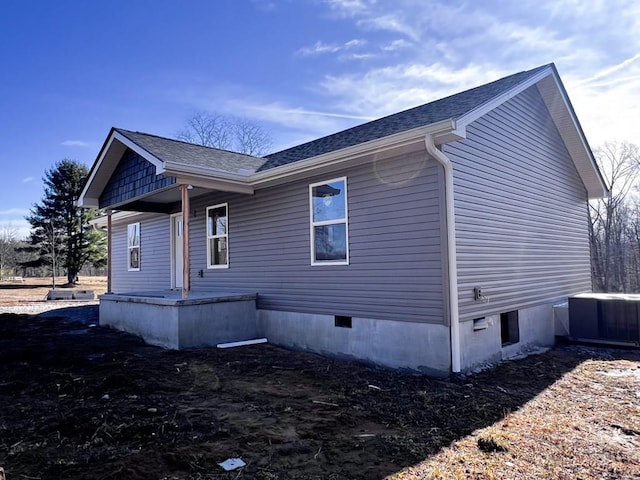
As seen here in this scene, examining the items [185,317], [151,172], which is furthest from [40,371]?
[151,172]

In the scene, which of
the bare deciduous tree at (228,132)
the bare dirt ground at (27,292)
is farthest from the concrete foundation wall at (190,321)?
the bare deciduous tree at (228,132)

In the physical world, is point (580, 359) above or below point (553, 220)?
below

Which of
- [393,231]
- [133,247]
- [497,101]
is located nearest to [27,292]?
[133,247]

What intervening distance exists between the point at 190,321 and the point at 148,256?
5.59 metres

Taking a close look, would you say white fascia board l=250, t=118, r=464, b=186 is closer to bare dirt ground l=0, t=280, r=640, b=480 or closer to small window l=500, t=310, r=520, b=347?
bare dirt ground l=0, t=280, r=640, b=480

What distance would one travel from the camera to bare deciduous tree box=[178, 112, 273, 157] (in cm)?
2919

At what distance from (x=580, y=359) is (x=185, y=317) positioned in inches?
266

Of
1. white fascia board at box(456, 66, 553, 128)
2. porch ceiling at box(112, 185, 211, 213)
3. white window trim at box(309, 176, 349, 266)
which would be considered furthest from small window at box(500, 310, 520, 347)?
porch ceiling at box(112, 185, 211, 213)

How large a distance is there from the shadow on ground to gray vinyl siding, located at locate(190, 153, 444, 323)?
1030mm

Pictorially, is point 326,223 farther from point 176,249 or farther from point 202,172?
point 176,249

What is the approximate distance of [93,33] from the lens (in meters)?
10.4

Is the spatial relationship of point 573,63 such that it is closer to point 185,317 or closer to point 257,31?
point 257,31

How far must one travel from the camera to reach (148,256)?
12219 millimetres

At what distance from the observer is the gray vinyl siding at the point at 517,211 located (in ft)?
20.1
